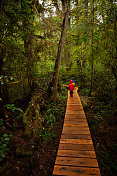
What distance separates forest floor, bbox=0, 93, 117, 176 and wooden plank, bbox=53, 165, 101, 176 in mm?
1021

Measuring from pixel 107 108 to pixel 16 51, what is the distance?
624cm

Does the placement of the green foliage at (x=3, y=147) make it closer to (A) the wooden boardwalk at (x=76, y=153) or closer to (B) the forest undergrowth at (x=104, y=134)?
(A) the wooden boardwalk at (x=76, y=153)

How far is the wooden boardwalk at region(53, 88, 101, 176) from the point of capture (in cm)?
236

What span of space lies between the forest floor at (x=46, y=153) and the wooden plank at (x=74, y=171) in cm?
102

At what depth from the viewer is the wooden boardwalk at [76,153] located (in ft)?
7.74

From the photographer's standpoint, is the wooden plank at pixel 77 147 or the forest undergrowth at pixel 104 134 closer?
the wooden plank at pixel 77 147

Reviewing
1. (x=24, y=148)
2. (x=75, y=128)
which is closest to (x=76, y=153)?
(x=75, y=128)

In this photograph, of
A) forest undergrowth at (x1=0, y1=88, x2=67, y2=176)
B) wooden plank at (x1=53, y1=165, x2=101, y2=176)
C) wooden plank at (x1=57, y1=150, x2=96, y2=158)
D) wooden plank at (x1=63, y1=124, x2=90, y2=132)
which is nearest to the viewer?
wooden plank at (x1=53, y1=165, x2=101, y2=176)

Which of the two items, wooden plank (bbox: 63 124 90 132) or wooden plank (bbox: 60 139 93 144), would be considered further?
wooden plank (bbox: 63 124 90 132)

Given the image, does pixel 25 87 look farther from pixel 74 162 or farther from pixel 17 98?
pixel 74 162

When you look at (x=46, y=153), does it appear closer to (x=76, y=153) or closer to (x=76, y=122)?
(x=76, y=153)

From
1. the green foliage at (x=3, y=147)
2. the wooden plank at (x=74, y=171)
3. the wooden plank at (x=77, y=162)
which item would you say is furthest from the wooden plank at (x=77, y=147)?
the green foliage at (x=3, y=147)

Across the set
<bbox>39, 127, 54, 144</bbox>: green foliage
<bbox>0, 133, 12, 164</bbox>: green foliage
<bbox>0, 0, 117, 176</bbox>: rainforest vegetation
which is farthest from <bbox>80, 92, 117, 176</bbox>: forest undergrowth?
<bbox>0, 133, 12, 164</bbox>: green foliage

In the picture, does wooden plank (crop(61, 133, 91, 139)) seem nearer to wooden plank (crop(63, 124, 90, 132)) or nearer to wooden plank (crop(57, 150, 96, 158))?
wooden plank (crop(63, 124, 90, 132))
